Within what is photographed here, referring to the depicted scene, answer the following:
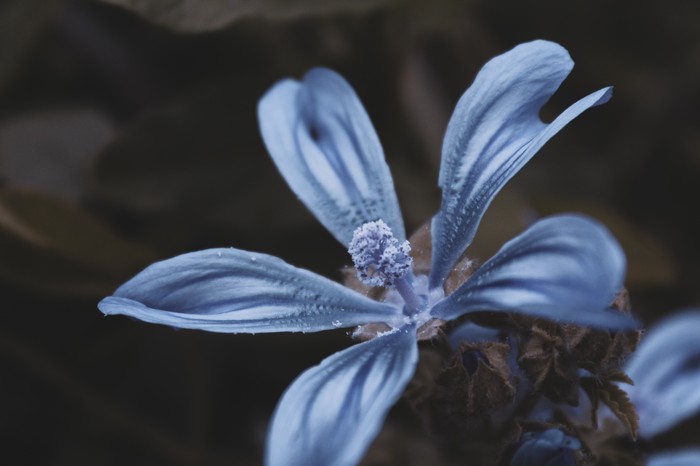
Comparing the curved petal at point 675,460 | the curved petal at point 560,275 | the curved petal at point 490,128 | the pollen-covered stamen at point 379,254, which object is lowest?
the curved petal at point 675,460

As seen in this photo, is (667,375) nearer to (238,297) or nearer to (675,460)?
(675,460)

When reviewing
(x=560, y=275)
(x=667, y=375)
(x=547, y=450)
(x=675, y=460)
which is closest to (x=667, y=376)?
(x=667, y=375)

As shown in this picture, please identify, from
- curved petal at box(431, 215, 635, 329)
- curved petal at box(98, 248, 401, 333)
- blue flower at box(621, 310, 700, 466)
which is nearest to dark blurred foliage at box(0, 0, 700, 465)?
blue flower at box(621, 310, 700, 466)

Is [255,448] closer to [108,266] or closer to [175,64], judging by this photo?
[108,266]

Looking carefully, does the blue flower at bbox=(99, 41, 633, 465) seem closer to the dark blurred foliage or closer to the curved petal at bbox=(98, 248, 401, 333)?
the curved petal at bbox=(98, 248, 401, 333)

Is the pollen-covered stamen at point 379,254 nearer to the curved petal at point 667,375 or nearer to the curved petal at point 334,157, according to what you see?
the curved petal at point 334,157

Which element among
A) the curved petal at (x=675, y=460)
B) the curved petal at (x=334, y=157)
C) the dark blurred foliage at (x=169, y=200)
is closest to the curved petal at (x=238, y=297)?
the curved petal at (x=334, y=157)

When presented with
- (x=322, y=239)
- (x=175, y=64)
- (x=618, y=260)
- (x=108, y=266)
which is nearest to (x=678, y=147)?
(x=322, y=239)
